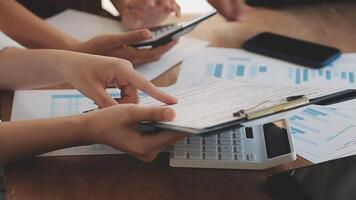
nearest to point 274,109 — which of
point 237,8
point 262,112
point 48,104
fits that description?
point 262,112

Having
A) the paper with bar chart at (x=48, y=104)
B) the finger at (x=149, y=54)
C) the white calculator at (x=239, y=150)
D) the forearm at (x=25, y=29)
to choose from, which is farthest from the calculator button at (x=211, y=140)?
the forearm at (x=25, y=29)

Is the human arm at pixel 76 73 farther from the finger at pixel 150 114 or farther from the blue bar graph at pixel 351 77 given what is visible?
the blue bar graph at pixel 351 77

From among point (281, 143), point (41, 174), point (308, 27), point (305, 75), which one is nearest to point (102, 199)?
point (41, 174)

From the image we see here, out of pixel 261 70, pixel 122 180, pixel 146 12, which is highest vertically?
pixel 146 12

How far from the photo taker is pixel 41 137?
741 millimetres

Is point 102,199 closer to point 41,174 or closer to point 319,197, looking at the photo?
point 41,174

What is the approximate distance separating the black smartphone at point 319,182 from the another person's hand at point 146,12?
0.57 m

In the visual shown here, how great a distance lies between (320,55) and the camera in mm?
1042

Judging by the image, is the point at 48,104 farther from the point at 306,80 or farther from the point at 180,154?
the point at 306,80

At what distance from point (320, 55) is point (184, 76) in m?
0.29

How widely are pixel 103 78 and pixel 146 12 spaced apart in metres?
0.39

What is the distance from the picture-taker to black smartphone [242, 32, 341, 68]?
1026 mm

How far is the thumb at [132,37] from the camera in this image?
1.00 metres

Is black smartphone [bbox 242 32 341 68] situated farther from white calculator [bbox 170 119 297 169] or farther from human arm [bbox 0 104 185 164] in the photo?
human arm [bbox 0 104 185 164]
